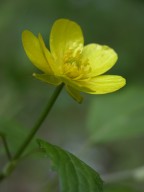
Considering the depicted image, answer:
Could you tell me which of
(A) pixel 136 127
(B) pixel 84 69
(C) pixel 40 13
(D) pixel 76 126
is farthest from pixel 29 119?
(B) pixel 84 69

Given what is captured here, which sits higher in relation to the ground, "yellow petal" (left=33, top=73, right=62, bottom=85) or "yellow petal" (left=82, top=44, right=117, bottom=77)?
"yellow petal" (left=33, top=73, right=62, bottom=85)

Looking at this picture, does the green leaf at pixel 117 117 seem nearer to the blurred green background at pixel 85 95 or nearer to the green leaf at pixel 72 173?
the blurred green background at pixel 85 95

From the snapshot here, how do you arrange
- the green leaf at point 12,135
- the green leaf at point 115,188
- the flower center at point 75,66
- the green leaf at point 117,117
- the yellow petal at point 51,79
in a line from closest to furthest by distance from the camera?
the yellow petal at point 51,79, the flower center at point 75,66, the green leaf at point 12,135, the green leaf at point 115,188, the green leaf at point 117,117

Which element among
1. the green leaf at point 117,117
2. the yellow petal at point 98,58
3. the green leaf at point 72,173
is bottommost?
the green leaf at point 117,117

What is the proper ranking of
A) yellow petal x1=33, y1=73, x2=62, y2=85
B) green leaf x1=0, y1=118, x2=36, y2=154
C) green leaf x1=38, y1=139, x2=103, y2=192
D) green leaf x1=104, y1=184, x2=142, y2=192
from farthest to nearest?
1. green leaf x1=104, y1=184, x2=142, y2=192
2. green leaf x1=0, y1=118, x2=36, y2=154
3. yellow petal x1=33, y1=73, x2=62, y2=85
4. green leaf x1=38, y1=139, x2=103, y2=192

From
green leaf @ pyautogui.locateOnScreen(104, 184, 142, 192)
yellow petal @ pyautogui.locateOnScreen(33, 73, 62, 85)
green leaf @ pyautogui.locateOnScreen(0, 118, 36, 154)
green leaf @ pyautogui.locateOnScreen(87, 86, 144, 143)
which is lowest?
green leaf @ pyautogui.locateOnScreen(104, 184, 142, 192)

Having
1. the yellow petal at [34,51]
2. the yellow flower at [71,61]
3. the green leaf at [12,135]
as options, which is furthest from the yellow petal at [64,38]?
the green leaf at [12,135]

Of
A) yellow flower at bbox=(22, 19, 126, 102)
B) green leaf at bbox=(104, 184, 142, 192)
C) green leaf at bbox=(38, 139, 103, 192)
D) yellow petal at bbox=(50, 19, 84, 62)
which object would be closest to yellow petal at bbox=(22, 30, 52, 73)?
yellow flower at bbox=(22, 19, 126, 102)

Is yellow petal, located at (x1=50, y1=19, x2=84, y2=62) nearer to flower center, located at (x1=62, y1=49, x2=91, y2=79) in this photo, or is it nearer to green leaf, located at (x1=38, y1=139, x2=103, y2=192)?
flower center, located at (x1=62, y1=49, x2=91, y2=79)
